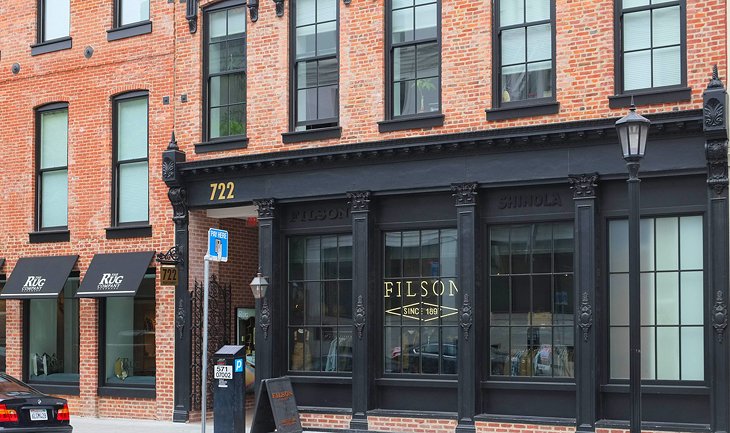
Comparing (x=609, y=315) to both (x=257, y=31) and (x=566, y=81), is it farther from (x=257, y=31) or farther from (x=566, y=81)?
(x=257, y=31)

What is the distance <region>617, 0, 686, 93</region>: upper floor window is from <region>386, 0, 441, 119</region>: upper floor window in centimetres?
308

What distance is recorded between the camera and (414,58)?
18.4 metres

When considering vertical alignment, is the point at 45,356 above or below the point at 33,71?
below

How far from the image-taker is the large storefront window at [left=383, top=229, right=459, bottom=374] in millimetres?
17906

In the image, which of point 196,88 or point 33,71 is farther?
point 33,71

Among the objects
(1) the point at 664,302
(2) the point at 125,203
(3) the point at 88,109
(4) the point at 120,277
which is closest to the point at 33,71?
(3) the point at 88,109

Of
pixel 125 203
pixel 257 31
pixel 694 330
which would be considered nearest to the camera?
pixel 694 330

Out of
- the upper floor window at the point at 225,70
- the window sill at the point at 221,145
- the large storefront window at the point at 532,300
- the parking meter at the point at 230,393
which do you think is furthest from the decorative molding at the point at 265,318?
the large storefront window at the point at 532,300

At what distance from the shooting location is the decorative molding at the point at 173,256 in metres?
20.5

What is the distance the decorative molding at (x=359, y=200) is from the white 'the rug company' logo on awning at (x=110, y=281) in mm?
5182

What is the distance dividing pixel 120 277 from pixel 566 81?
367 inches

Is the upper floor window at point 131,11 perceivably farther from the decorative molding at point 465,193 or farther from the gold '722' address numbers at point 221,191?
the decorative molding at point 465,193

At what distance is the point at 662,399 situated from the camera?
15891mm

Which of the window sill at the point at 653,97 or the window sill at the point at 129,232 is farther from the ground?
the window sill at the point at 653,97
